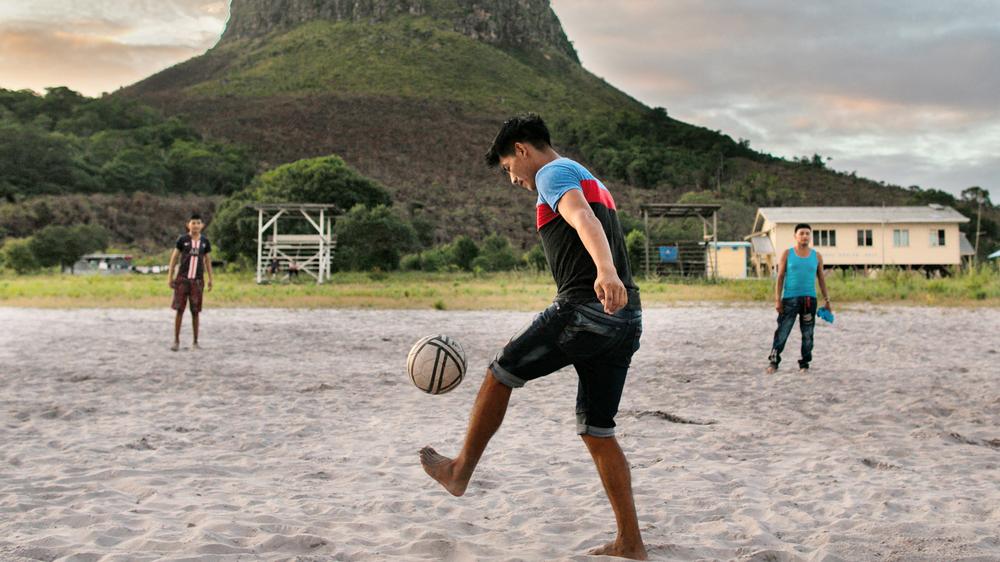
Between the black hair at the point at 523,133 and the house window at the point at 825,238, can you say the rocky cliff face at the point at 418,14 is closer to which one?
the house window at the point at 825,238

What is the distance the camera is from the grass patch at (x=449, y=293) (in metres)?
22.3

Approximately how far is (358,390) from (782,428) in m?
4.39

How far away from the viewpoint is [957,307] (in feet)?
66.9

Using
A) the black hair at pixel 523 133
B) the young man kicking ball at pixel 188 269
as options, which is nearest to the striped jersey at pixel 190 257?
the young man kicking ball at pixel 188 269

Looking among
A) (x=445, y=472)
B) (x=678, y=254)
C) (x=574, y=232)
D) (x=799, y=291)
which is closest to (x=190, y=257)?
(x=799, y=291)

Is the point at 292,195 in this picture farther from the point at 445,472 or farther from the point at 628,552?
Answer: the point at 628,552

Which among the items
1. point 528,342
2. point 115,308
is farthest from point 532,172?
point 115,308

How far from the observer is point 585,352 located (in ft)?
11.2

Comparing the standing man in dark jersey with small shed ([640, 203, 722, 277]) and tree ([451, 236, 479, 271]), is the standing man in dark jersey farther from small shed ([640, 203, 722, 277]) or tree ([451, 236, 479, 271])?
tree ([451, 236, 479, 271])

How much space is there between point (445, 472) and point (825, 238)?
4535 cm

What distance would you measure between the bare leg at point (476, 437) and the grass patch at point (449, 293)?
57.3ft

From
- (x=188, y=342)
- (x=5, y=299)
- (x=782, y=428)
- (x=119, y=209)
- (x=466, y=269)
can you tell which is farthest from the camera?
(x=119, y=209)

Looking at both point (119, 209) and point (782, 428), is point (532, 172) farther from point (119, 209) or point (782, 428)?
point (119, 209)

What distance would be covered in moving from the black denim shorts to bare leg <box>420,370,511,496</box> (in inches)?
3.0
